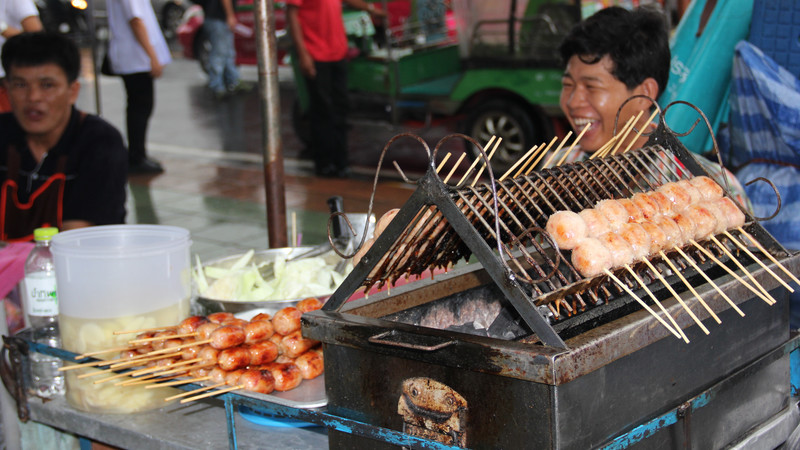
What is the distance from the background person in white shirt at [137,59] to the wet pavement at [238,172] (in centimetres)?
40

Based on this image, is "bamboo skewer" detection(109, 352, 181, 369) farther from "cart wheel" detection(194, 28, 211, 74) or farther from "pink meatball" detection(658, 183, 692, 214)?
"cart wheel" detection(194, 28, 211, 74)

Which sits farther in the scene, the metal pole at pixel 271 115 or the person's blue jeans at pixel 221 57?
the person's blue jeans at pixel 221 57

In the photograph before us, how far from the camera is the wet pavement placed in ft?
23.9

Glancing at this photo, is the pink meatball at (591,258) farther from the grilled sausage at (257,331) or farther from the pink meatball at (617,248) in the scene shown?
the grilled sausage at (257,331)

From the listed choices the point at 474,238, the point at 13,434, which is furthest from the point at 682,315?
the point at 13,434

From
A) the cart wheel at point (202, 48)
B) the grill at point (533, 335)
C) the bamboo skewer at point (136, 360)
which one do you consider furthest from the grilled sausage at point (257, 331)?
the cart wheel at point (202, 48)

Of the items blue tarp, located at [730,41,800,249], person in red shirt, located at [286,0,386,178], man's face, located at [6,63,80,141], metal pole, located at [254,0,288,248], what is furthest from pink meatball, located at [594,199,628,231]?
person in red shirt, located at [286,0,386,178]

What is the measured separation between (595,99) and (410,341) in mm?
1911

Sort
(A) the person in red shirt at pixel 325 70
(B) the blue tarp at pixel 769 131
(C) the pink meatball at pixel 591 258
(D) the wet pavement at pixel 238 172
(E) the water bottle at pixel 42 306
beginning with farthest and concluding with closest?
1. (A) the person in red shirt at pixel 325 70
2. (D) the wet pavement at pixel 238 172
3. (B) the blue tarp at pixel 769 131
4. (E) the water bottle at pixel 42 306
5. (C) the pink meatball at pixel 591 258

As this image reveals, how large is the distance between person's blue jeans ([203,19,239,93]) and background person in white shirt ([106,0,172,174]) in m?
4.57

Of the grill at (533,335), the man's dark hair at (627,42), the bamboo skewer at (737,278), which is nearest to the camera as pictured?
the grill at (533,335)

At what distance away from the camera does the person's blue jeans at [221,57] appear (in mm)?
13828

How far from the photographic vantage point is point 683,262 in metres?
2.54

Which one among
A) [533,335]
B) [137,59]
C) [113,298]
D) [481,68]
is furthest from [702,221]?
[137,59]
